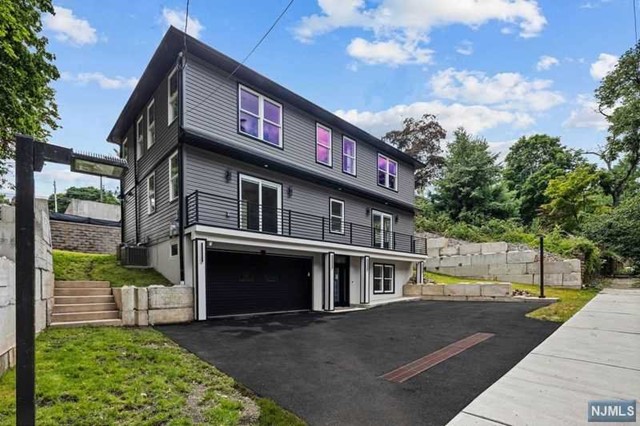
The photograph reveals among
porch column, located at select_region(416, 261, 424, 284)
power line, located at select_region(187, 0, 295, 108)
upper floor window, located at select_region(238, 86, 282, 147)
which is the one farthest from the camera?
porch column, located at select_region(416, 261, 424, 284)

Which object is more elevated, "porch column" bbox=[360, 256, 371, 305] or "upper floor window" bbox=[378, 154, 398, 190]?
"upper floor window" bbox=[378, 154, 398, 190]

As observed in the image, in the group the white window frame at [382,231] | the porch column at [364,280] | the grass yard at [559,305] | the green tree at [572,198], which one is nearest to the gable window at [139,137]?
the porch column at [364,280]

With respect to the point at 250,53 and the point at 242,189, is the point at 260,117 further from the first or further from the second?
the point at 250,53

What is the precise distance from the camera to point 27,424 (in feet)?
7.36

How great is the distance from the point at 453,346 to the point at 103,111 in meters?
16.4

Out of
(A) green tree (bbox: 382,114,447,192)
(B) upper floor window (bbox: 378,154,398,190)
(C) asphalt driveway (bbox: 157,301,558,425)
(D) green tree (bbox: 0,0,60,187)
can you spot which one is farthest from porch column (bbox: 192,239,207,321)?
(A) green tree (bbox: 382,114,447,192)

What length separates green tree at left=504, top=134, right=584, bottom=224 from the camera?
32281mm

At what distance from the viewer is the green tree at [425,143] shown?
32.8 metres

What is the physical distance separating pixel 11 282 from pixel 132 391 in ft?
7.17

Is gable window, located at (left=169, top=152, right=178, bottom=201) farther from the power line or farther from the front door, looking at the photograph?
the front door

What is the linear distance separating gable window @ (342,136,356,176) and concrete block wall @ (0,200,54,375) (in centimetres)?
1133

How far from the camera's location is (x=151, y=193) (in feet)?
43.3

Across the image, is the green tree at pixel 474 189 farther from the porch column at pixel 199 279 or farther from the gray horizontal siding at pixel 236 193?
the porch column at pixel 199 279

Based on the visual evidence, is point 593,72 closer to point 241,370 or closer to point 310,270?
point 310,270
